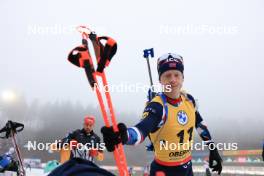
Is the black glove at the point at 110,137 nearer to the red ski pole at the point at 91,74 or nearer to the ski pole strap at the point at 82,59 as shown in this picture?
the red ski pole at the point at 91,74

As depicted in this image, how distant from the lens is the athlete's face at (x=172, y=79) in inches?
169

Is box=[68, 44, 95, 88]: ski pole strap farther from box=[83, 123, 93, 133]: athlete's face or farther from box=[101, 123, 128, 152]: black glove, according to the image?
box=[83, 123, 93, 133]: athlete's face

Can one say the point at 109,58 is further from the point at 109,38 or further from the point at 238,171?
the point at 238,171

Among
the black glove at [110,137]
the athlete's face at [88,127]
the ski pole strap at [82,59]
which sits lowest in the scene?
the athlete's face at [88,127]

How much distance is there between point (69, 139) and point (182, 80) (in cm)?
577

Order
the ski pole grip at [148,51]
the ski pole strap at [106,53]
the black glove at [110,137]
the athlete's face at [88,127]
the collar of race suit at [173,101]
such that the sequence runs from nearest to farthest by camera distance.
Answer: the black glove at [110,137], the ski pole strap at [106,53], the collar of race suit at [173,101], the ski pole grip at [148,51], the athlete's face at [88,127]

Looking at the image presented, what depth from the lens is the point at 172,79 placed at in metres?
4.33

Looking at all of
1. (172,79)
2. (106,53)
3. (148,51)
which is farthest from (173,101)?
(148,51)

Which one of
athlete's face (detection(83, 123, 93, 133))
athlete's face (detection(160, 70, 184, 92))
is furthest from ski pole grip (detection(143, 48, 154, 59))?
athlete's face (detection(83, 123, 93, 133))

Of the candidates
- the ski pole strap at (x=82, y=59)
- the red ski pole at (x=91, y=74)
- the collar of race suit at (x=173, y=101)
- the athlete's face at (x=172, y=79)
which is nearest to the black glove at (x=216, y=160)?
the collar of race suit at (x=173, y=101)

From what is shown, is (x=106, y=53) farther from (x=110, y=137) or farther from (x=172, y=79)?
(x=172, y=79)

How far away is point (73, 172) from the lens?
4.35 ft

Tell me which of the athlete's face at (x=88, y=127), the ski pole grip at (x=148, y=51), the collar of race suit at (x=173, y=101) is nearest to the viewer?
the collar of race suit at (x=173, y=101)

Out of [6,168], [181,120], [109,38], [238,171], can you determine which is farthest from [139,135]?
[238,171]
